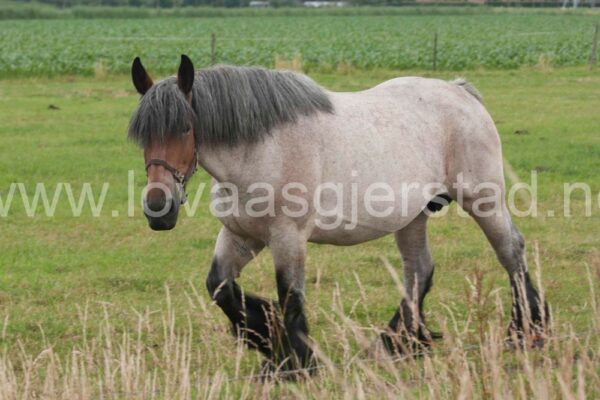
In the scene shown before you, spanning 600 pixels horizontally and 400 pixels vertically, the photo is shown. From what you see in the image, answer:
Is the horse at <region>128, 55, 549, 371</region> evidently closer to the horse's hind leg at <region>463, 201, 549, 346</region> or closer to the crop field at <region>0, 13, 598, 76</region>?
the horse's hind leg at <region>463, 201, 549, 346</region>

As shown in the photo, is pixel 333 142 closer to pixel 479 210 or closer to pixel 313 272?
pixel 479 210

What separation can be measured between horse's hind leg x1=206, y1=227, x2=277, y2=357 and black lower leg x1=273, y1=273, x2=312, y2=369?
16 centimetres

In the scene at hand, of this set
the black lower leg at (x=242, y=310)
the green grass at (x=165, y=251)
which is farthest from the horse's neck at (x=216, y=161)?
the green grass at (x=165, y=251)

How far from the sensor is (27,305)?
8023 millimetres

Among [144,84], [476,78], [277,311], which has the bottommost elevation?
[476,78]

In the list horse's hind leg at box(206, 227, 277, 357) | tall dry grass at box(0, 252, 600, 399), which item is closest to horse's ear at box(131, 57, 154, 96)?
horse's hind leg at box(206, 227, 277, 357)

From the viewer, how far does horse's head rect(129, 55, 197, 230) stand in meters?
5.60

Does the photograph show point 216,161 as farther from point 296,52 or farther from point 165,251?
point 296,52

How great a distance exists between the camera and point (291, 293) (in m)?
6.15

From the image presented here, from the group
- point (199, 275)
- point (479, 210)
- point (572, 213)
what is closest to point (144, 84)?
point (479, 210)

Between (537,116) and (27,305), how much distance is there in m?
12.4

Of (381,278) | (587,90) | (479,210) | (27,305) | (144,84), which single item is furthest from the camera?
(587,90)

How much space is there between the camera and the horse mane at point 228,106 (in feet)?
18.6

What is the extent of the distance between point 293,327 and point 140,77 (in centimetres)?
162
